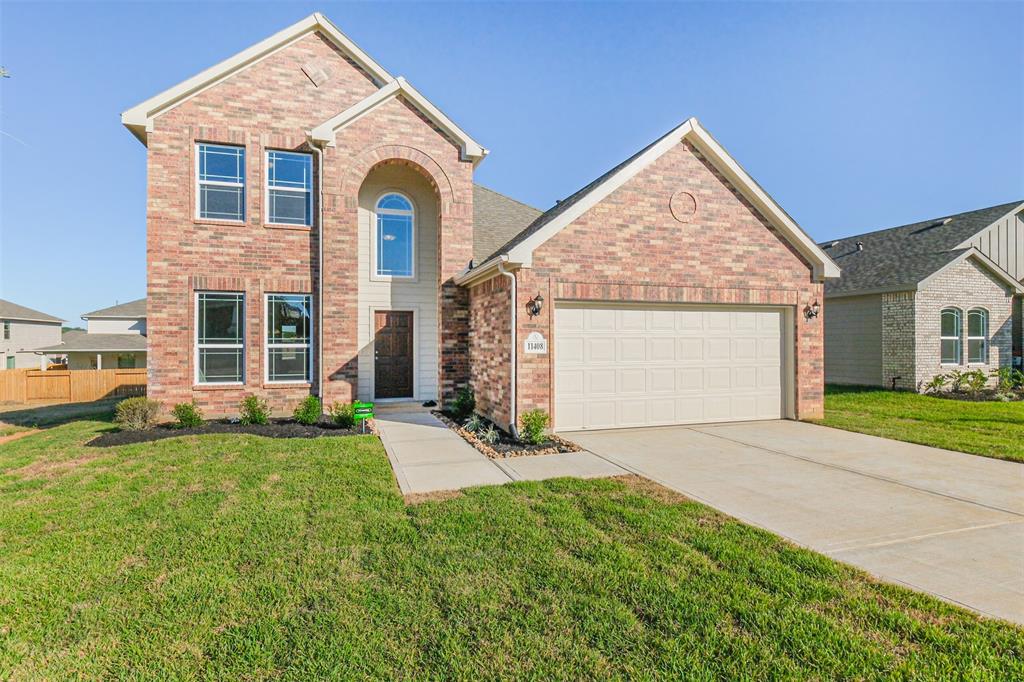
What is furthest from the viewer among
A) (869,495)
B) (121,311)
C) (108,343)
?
(121,311)

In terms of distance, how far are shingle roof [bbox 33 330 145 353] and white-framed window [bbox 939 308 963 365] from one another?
36.8 meters

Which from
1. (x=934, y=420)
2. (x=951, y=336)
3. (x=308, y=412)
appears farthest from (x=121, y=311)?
(x=951, y=336)

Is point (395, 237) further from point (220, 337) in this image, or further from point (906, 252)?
point (906, 252)

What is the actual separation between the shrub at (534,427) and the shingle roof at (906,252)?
1412cm

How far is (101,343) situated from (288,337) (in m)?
24.0

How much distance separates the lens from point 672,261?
951cm

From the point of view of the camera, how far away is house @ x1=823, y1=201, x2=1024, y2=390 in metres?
14.8

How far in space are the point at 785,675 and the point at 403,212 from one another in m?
11.7

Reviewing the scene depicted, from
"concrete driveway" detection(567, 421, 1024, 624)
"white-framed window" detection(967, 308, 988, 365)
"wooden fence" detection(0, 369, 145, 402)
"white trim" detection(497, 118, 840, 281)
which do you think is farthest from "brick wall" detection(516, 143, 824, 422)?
"wooden fence" detection(0, 369, 145, 402)

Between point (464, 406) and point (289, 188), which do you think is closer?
point (464, 406)

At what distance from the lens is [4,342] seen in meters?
31.8

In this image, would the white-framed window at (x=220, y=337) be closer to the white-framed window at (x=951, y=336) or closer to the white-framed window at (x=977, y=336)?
the white-framed window at (x=951, y=336)

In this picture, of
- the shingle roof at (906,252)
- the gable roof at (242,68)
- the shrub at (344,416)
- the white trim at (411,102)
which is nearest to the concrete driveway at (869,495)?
the shrub at (344,416)

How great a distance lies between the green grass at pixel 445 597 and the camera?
8.55ft
